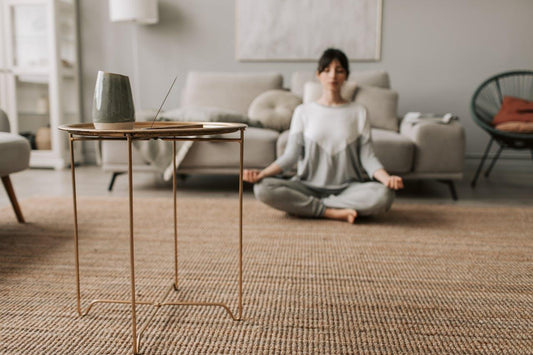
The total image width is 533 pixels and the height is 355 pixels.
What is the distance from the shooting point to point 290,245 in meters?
1.84

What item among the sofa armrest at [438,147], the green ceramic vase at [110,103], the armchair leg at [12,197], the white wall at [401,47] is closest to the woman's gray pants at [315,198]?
the sofa armrest at [438,147]

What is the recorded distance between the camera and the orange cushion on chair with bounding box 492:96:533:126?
10.6 ft

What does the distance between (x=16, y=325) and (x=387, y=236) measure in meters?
1.44

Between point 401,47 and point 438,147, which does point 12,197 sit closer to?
point 438,147

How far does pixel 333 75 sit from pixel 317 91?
1.05 metres

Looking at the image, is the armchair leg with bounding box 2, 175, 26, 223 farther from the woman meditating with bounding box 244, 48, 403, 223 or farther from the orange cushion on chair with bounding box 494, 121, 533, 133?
the orange cushion on chair with bounding box 494, 121, 533, 133

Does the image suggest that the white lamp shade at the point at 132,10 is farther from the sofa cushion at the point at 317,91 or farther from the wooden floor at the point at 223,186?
the sofa cushion at the point at 317,91

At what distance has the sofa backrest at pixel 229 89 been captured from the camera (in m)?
3.46

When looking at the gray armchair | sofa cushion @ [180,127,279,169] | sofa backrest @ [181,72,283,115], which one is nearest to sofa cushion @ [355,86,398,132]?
sofa backrest @ [181,72,283,115]

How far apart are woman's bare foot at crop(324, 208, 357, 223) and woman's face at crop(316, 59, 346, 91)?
60 centimetres

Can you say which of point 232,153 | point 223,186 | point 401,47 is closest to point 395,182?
point 232,153

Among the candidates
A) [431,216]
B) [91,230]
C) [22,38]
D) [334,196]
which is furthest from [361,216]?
[22,38]

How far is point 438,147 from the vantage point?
9.17ft

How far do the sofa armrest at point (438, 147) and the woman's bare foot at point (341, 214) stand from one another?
0.85 metres
